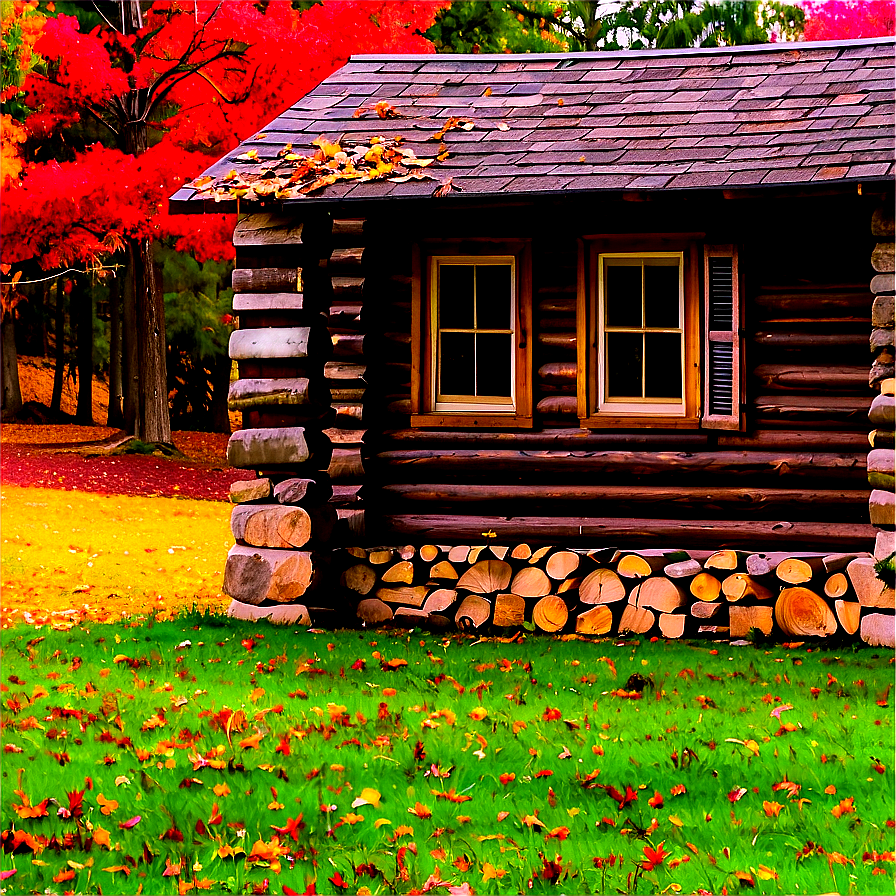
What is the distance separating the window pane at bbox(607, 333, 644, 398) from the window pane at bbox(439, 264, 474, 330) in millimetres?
1293

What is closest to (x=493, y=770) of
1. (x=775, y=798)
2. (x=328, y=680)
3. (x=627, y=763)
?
(x=627, y=763)

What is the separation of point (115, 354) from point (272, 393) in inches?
741

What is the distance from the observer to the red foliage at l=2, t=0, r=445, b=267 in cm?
1800

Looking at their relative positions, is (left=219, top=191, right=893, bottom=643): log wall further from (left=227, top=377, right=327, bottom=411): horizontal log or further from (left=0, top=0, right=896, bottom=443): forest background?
(left=0, top=0, right=896, bottom=443): forest background

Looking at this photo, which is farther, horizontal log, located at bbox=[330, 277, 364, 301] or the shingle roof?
horizontal log, located at bbox=[330, 277, 364, 301]

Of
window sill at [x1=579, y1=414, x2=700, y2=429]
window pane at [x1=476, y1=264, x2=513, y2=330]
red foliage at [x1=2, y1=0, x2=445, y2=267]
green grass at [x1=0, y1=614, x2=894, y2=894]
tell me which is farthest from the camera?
red foliage at [x1=2, y1=0, x2=445, y2=267]

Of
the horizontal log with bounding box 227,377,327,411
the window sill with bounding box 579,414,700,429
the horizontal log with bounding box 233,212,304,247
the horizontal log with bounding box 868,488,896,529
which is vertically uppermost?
the horizontal log with bounding box 233,212,304,247

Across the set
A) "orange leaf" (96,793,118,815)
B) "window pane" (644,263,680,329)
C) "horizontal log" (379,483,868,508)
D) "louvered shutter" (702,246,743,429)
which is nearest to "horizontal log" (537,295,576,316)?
"window pane" (644,263,680,329)

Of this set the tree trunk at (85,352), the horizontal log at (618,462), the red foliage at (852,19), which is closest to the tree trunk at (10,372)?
the tree trunk at (85,352)

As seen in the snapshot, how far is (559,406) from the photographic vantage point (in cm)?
948

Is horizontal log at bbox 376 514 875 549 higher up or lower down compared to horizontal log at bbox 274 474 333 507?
lower down

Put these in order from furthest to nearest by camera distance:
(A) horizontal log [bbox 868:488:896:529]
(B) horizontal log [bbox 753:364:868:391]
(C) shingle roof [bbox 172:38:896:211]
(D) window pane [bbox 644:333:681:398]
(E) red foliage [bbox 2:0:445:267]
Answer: (E) red foliage [bbox 2:0:445:267], (D) window pane [bbox 644:333:681:398], (B) horizontal log [bbox 753:364:868:391], (C) shingle roof [bbox 172:38:896:211], (A) horizontal log [bbox 868:488:896:529]

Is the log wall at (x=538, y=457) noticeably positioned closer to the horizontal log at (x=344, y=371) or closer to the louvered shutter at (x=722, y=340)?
the horizontal log at (x=344, y=371)

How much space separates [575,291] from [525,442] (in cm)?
139
